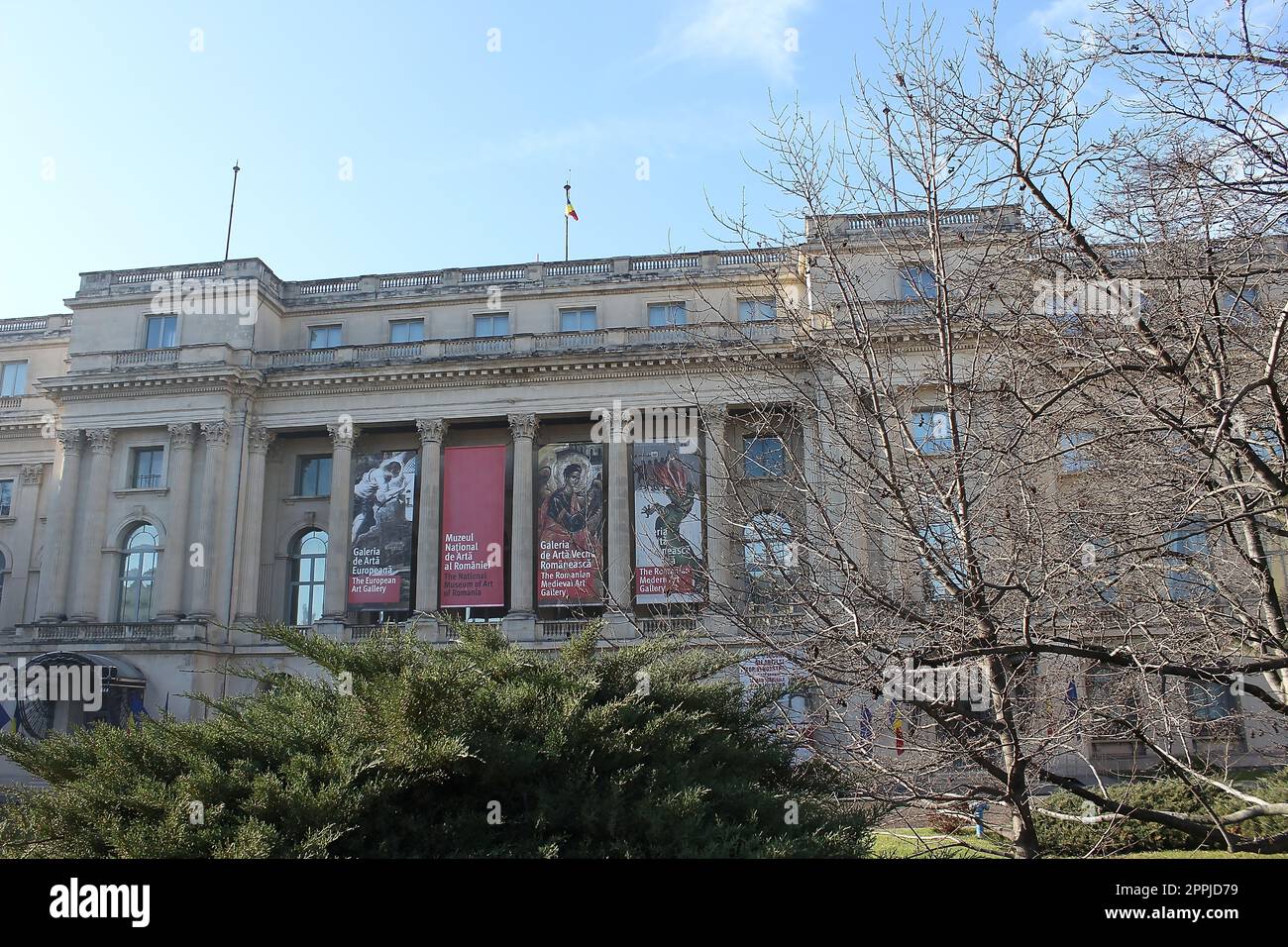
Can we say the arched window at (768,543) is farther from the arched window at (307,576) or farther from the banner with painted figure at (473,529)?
the arched window at (307,576)

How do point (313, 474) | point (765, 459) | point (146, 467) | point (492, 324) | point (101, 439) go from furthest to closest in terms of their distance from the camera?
point (492, 324) → point (313, 474) → point (146, 467) → point (101, 439) → point (765, 459)

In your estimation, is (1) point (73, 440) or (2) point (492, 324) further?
(2) point (492, 324)

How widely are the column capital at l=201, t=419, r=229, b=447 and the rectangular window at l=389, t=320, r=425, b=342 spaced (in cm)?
792

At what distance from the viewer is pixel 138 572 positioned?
4278 centimetres

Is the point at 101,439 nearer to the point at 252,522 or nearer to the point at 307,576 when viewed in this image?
the point at 252,522

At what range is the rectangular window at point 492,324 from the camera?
4531 cm

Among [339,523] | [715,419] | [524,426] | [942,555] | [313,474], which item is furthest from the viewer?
[313,474]

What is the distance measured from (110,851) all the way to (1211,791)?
56.4 ft

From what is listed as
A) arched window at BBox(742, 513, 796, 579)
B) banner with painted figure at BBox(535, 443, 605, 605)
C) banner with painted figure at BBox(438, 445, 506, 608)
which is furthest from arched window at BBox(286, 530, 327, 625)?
arched window at BBox(742, 513, 796, 579)

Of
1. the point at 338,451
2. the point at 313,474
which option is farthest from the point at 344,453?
the point at 313,474

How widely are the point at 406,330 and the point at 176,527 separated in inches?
495

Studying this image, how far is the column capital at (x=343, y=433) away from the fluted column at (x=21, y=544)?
660 inches

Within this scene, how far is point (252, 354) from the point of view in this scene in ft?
143
